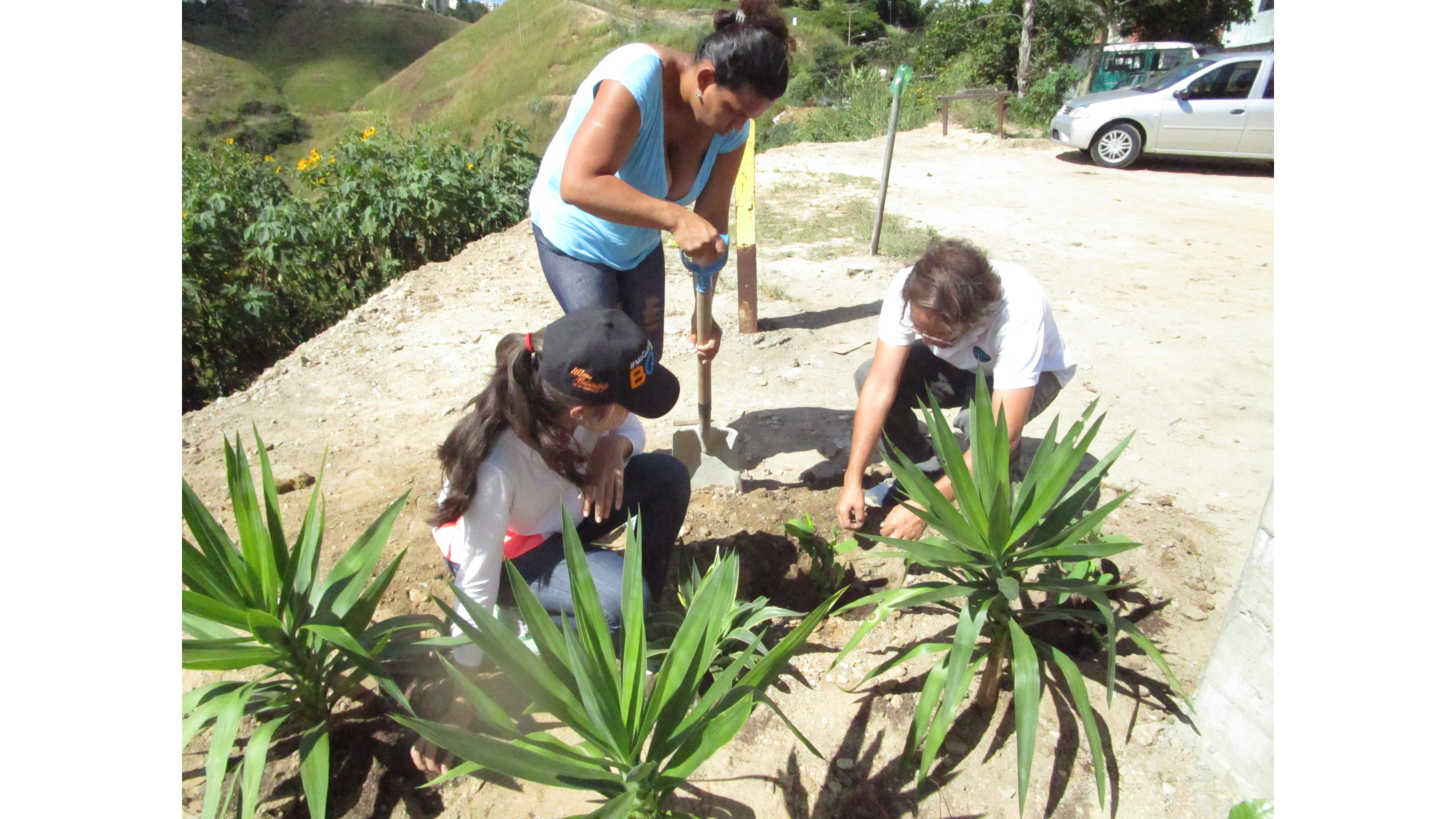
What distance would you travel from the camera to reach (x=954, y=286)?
2.09 m

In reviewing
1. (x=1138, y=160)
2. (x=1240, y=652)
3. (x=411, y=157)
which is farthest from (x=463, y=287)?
(x=1138, y=160)

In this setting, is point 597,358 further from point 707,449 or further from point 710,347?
point 707,449

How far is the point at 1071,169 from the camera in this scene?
32.8 feet

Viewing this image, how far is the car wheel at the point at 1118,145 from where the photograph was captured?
10070 mm

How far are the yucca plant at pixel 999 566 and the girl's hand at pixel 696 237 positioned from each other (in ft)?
2.23

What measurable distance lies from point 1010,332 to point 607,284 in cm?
115

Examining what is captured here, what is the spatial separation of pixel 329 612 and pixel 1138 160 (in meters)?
11.6

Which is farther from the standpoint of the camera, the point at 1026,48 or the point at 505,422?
the point at 1026,48

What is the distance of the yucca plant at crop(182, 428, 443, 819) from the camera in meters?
1.40

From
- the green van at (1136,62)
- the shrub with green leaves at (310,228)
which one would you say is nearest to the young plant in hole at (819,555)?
the shrub with green leaves at (310,228)

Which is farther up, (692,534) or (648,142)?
(648,142)

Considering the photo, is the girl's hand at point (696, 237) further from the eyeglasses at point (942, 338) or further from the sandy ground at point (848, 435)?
the sandy ground at point (848, 435)

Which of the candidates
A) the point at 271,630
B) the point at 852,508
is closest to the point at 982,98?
the point at 852,508

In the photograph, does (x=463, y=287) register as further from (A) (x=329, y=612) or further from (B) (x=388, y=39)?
(B) (x=388, y=39)
